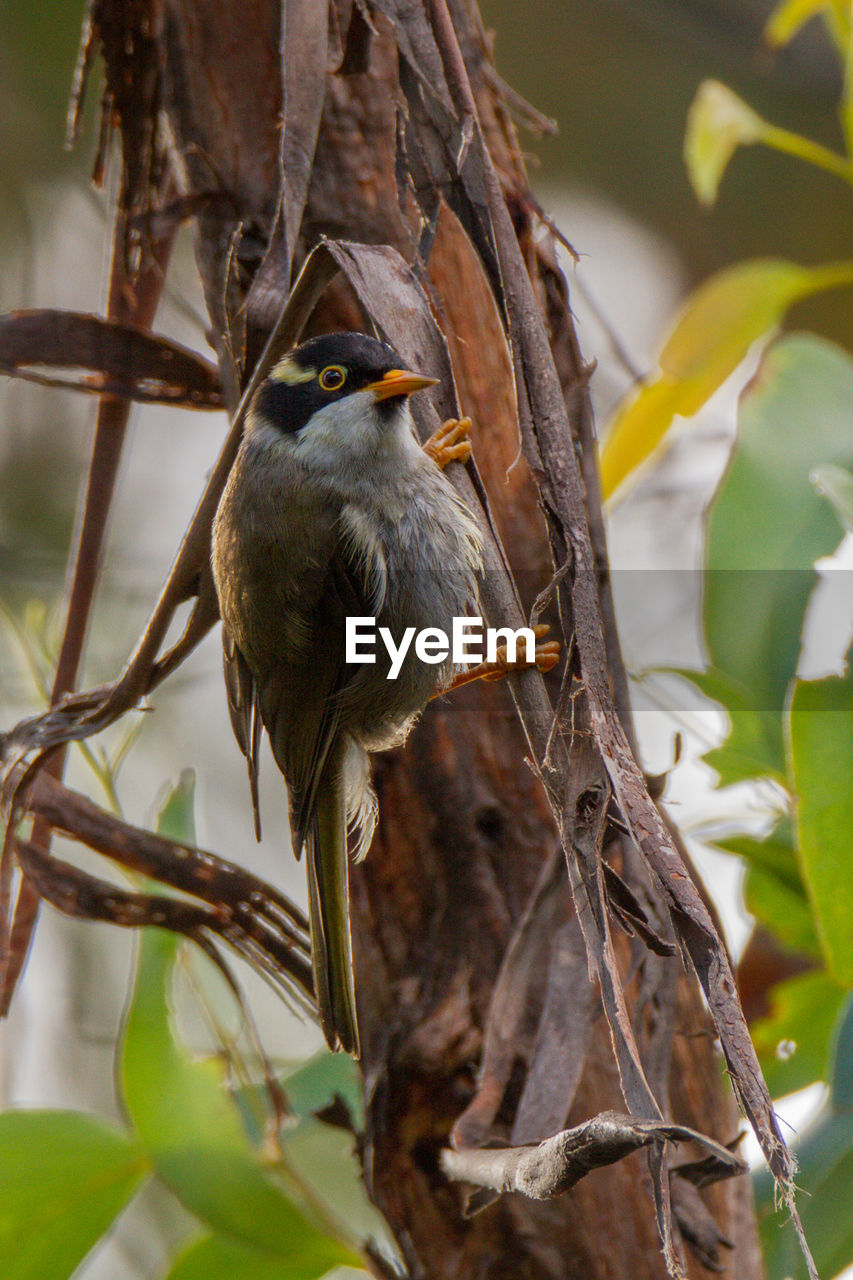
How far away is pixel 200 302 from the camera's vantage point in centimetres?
268

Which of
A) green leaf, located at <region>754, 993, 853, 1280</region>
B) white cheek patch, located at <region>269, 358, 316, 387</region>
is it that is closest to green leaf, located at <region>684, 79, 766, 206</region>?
white cheek patch, located at <region>269, 358, 316, 387</region>

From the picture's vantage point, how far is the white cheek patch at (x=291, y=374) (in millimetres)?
1102

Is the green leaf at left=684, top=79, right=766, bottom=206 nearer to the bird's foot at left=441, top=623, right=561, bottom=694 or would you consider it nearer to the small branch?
the bird's foot at left=441, top=623, right=561, bottom=694

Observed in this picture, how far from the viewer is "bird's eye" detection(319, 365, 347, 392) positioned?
114 centimetres

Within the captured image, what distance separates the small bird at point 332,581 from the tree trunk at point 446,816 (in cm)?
5

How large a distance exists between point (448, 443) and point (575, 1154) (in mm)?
586

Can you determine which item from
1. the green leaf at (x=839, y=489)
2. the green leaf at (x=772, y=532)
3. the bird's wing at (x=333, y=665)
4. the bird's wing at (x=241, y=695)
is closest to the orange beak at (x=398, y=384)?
the bird's wing at (x=333, y=665)

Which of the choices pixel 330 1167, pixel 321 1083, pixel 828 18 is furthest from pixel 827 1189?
pixel 828 18

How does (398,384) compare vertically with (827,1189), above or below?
above

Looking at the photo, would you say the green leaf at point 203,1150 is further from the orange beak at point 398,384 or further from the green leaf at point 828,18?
the green leaf at point 828,18

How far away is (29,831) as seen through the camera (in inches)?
49.9

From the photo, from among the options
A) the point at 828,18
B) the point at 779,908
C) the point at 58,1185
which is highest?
the point at 828,18

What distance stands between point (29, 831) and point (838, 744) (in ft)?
2.70

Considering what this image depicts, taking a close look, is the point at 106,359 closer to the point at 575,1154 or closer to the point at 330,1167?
the point at 575,1154
